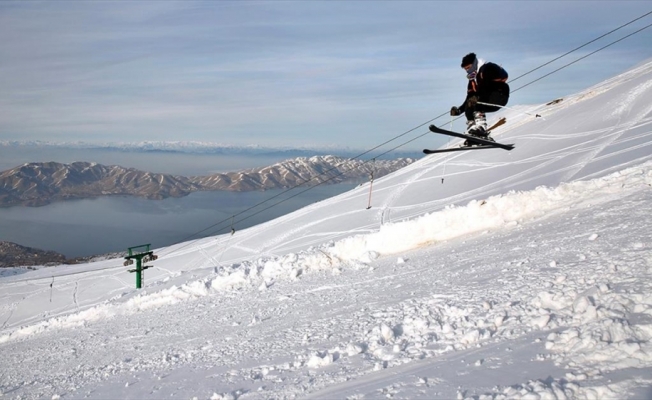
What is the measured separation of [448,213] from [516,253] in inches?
158

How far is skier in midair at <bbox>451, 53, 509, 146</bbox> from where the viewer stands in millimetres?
11117

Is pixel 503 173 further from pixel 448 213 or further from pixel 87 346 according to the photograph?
pixel 87 346

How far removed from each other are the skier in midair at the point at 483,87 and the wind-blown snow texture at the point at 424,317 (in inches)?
86.9

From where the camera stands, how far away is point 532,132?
26000mm

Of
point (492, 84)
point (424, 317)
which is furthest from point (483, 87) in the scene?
point (424, 317)

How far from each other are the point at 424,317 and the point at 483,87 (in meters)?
6.78

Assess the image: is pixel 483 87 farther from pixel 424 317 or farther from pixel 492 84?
pixel 424 317

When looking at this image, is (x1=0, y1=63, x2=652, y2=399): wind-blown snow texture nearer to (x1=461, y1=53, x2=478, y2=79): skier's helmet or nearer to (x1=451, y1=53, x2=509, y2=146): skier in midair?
(x1=451, y1=53, x2=509, y2=146): skier in midair

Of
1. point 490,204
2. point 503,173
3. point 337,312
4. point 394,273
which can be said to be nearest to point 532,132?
point 503,173

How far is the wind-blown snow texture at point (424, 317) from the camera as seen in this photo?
4676 mm

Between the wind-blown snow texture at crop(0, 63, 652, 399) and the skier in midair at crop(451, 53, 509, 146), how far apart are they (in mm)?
2207

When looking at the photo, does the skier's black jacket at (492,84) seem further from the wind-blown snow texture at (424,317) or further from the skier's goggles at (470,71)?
the wind-blown snow texture at (424,317)

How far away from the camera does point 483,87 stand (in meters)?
11.3

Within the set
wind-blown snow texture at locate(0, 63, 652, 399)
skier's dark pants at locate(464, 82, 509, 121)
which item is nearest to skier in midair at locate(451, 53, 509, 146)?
skier's dark pants at locate(464, 82, 509, 121)
